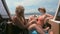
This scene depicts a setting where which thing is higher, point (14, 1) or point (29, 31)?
point (14, 1)

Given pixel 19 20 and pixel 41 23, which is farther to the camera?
pixel 41 23

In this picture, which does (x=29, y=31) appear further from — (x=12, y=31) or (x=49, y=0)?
(x=49, y=0)

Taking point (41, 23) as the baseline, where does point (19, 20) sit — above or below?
above

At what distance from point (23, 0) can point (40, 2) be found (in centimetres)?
43

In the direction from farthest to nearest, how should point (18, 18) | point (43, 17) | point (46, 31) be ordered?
point (43, 17), point (46, 31), point (18, 18)

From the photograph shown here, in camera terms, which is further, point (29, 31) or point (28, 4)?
point (28, 4)

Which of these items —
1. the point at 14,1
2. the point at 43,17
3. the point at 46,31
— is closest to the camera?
the point at 46,31

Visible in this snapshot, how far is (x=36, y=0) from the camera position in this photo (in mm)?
3547

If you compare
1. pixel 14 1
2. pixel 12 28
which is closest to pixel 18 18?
pixel 12 28

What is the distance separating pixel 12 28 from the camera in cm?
187

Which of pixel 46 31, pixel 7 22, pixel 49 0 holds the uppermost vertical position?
pixel 49 0

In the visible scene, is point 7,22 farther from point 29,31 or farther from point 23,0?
point 23,0

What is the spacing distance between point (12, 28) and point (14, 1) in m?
1.68

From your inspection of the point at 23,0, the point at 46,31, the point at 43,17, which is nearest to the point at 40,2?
the point at 23,0
